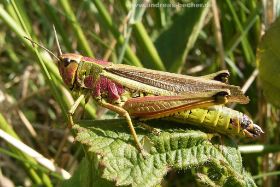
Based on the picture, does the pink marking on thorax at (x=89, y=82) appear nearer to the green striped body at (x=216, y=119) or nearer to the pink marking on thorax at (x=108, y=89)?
the pink marking on thorax at (x=108, y=89)

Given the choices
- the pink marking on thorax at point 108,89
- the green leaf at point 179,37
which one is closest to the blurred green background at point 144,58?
the green leaf at point 179,37

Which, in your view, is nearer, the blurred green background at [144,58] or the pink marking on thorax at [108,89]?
the pink marking on thorax at [108,89]

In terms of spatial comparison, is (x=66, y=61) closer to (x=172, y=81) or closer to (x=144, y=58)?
(x=172, y=81)

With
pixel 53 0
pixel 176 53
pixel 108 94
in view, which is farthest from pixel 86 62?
pixel 53 0

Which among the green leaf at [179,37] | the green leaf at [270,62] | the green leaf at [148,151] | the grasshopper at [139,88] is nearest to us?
the green leaf at [148,151]

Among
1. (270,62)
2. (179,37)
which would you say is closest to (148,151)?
(270,62)

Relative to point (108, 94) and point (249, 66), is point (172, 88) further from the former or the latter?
point (249, 66)
